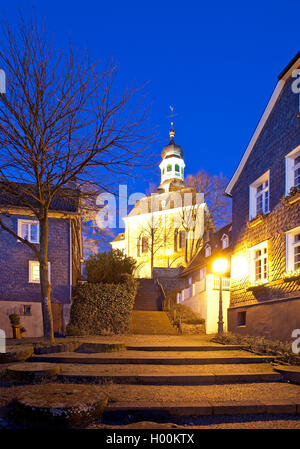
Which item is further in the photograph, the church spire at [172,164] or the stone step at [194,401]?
the church spire at [172,164]

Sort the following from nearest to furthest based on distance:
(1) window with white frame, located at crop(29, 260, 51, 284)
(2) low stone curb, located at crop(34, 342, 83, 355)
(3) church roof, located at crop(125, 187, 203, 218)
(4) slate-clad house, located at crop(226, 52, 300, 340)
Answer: (2) low stone curb, located at crop(34, 342, 83, 355)
(4) slate-clad house, located at crop(226, 52, 300, 340)
(1) window with white frame, located at crop(29, 260, 51, 284)
(3) church roof, located at crop(125, 187, 203, 218)

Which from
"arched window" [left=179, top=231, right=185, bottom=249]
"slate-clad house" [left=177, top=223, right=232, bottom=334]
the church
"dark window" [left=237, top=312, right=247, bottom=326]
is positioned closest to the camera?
"dark window" [left=237, top=312, right=247, bottom=326]

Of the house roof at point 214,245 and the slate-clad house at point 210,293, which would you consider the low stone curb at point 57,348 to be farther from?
the house roof at point 214,245

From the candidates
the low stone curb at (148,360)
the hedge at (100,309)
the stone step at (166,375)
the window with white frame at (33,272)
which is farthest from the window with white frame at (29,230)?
the stone step at (166,375)

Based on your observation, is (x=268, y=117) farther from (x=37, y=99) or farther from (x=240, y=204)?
(x=37, y=99)

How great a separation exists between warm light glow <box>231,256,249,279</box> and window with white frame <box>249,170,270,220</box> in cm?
185

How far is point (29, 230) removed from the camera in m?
18.5

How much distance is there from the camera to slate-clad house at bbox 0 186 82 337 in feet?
57.1

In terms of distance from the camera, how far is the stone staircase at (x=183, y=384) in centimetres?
524

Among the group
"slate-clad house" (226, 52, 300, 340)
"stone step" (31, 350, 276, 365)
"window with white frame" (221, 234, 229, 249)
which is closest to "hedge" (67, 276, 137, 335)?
"slate-clad house" (226, 52, 300, 340)

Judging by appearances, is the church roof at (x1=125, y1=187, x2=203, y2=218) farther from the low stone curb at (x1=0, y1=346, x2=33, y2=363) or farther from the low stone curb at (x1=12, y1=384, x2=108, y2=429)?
the low stone curb at (x1=12, y1=384, x2=108, y2=429)

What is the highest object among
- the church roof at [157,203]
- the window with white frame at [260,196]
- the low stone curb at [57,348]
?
the church roof at [157,203]

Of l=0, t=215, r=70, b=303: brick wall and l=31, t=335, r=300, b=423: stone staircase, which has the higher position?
l=0, t=215, r=70, b=303: brick wall

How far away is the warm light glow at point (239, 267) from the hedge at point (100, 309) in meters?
4.86
